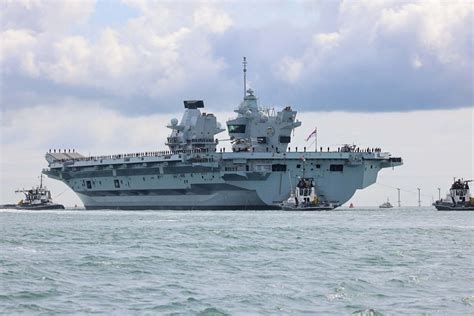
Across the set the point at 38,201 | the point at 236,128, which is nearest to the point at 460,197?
the point at 236,128

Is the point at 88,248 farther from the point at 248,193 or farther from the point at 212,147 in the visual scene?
the point at 212,147

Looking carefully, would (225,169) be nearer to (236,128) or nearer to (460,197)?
(236,128)

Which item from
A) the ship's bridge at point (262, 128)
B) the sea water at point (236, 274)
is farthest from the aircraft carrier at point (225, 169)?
the sea water at point (236, 274)

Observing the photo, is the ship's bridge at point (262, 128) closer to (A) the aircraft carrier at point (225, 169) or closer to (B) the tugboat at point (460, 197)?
(A) the aircraft carrier at point (225, 169)

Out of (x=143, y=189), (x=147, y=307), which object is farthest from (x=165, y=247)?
(x=143, y=189)

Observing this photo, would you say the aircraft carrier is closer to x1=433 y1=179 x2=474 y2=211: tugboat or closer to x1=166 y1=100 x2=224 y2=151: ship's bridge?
x1=166 y1=100 x2=224 y2=151: ship's bridge

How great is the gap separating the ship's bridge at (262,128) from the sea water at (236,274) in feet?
173

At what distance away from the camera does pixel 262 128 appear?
108125 mm

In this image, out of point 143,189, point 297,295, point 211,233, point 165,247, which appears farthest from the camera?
point 143,189

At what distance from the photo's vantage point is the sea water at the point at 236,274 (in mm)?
27516

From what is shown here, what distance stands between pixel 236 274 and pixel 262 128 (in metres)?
74.5

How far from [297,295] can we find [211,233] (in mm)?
26629

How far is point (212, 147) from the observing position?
112 m

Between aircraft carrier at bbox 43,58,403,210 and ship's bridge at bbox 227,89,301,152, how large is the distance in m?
0.10
